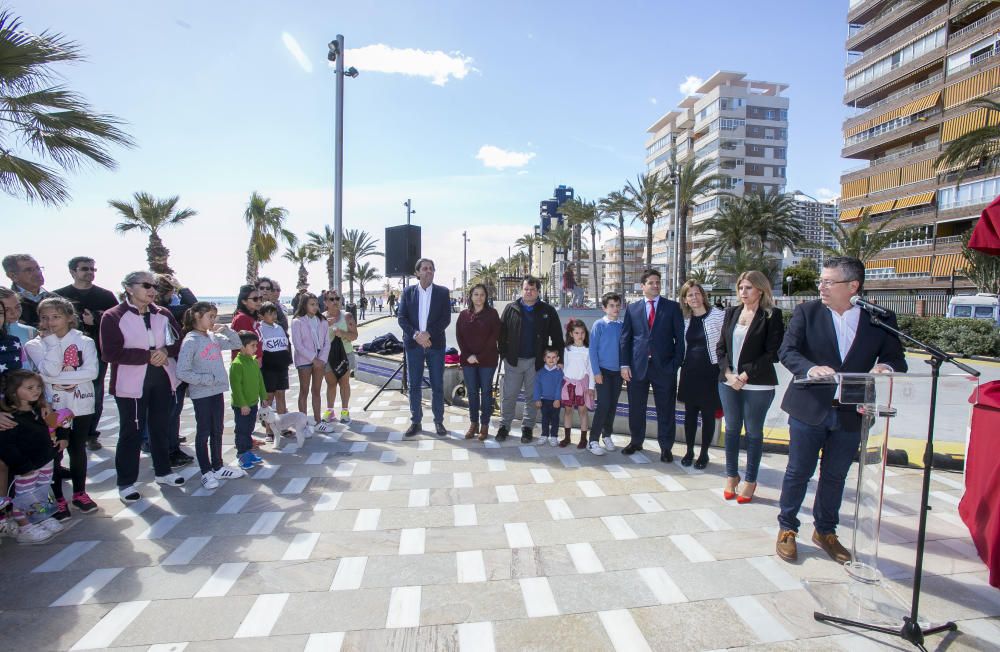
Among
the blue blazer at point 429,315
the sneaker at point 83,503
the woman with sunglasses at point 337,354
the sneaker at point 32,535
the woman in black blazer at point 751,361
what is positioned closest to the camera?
the sneaker at point 32,535

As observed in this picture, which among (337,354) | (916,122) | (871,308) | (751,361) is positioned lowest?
(337,354)

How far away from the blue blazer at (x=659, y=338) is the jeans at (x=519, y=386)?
119 cm

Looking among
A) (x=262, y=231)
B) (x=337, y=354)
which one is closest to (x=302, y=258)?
(x=262, y=231)

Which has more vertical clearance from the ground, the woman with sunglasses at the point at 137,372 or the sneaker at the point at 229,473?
the woman with sunglasses at the point at 137,372

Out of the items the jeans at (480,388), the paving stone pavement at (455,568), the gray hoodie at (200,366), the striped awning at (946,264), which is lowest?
the paving stone pavement at (455,568)

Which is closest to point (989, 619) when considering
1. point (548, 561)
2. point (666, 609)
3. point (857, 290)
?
point (666, 609)

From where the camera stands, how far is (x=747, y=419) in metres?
4.15

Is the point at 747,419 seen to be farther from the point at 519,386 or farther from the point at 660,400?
the point at 519,386

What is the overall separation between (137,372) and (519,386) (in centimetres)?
371

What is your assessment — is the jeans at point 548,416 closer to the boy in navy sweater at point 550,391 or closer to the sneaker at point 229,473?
the boy in navy sweater at point 550,391

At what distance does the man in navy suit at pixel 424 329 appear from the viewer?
20.4 ft

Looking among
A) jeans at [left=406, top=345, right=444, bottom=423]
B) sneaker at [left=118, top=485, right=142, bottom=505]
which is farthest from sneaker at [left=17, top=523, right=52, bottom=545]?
jeans at [left=406, top=345, right=444, bottom=423]

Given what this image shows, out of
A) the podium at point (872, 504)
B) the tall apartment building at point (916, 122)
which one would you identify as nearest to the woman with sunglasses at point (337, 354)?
the podium at point (872, 504)

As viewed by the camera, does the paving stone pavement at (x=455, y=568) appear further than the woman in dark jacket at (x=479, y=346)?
No
